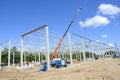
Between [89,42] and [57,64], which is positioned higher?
[89,42]

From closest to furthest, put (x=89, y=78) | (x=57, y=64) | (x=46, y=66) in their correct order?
(x=89, y=78)
(x=46, y=66)
(x=57, y=64)

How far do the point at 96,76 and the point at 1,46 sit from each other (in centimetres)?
3048

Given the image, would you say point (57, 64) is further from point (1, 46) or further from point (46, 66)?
point (1, 46)

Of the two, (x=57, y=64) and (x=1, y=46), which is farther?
(x=1, y=46)

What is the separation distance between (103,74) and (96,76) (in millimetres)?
744

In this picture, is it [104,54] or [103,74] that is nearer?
[103,74]

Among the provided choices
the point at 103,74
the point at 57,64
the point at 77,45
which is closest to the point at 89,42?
the point at 77,45

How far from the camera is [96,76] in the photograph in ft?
47.1

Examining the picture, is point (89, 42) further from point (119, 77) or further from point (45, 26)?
point (119, 77)

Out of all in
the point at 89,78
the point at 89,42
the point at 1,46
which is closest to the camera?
the point at 89,78

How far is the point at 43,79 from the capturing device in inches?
585

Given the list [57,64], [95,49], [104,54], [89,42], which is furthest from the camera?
[104,54]

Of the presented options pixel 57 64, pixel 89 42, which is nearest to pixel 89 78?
pixel 57 64

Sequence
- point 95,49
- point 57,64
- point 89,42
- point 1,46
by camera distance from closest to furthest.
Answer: point 57,64, point 1,46, point 89,42, point 95,49
